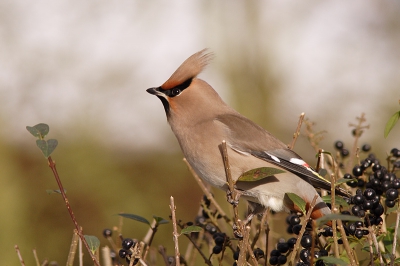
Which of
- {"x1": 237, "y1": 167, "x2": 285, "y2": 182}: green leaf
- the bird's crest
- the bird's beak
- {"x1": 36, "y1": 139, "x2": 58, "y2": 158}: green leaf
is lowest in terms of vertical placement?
{"x1": 237, "y1": 167, "x2": 285, "y2": 182}: green leaf

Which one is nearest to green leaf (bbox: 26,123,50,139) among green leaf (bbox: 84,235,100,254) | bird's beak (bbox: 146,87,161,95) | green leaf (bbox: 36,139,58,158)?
green leaf (bbox: 36,139,58,158)

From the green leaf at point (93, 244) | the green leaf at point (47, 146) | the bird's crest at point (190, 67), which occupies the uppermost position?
the bird's crest at point (190, 67)

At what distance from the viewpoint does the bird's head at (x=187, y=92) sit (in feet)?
9.76

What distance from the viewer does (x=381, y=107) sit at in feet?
17.5

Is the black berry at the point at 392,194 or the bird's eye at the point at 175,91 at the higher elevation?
the bird's eye at the point at 175,91

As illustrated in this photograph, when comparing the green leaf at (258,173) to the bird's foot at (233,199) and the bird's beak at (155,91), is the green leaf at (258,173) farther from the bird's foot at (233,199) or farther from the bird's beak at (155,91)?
the bird's beak at (155,91)

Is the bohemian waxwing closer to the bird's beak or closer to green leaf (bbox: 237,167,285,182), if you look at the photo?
the bird's beak

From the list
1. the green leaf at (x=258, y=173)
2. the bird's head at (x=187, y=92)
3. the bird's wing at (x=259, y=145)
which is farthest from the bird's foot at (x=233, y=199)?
the bird's head at (x=187, y=92)

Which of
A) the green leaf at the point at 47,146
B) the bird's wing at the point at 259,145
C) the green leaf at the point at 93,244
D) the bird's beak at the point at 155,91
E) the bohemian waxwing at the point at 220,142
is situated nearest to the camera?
the green leaf at the point at 47,146

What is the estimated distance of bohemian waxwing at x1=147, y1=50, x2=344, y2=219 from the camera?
2.78 meters

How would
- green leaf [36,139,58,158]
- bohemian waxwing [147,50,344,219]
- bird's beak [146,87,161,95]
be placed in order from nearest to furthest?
green leaf [36,139,58,158] < bohemian waxwing [147,50,344,219] < bird's beak [146,87,161,95]

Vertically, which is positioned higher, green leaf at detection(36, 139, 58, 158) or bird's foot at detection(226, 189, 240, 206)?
green leaf at detection(36, 139, 58, 158)

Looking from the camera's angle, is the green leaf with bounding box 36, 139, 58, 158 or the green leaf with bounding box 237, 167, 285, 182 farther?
the green leaf with bounding box 237, 167, 285, 182

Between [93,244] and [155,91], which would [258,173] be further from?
[155,91]
